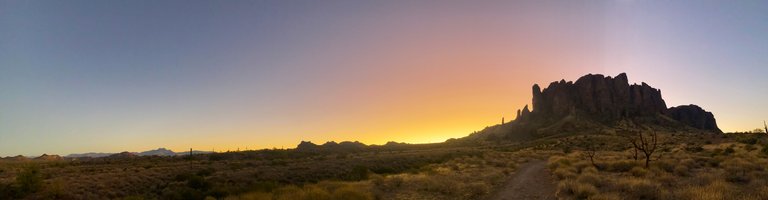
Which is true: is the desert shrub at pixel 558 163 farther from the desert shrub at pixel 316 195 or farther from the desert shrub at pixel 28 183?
the desert shrub at pixel 28 183

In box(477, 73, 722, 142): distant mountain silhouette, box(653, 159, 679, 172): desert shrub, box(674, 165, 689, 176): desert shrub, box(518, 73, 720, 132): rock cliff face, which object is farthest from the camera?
box(518, 73, 720, 132): rock cliff face

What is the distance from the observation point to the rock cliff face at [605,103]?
12875 cm

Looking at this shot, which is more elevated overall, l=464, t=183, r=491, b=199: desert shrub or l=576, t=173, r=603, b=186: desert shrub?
l=576, t=173, r=603, b=186: desert shrub

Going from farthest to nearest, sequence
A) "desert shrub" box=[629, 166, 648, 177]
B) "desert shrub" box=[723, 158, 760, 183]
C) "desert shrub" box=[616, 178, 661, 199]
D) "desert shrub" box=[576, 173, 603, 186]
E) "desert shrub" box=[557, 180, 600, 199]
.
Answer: "desert shrub" box=[629, 166, 648, 177], "desert shrub" box=[576, 173, 603, 186], "desert shrub" box=[723, 158, 760, 183], "desert shrub" box=[557, 180, 600, 199], "desert shrub" box=[616, 178, 661, 199]

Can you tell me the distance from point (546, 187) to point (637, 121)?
118m

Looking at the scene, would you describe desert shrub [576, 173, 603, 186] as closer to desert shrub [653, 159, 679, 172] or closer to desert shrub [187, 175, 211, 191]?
desert shrub [653, 159, 679, 172]

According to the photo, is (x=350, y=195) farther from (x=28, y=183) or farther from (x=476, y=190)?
(x=28, y=183)

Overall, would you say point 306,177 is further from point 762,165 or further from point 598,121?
A: point 598,121

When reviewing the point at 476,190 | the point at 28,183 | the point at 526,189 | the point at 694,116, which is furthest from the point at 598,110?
the point at 28,183

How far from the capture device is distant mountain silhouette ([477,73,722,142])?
119688 mm

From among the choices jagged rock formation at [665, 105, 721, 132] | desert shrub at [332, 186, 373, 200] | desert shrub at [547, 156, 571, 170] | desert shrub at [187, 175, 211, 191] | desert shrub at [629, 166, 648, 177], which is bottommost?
desert shrub at [187, 175, 211, 191]

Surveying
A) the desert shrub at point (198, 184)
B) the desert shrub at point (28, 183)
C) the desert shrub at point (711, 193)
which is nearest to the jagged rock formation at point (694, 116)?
the desert shrub at point (711, 193)

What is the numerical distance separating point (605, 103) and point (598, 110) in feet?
10.4

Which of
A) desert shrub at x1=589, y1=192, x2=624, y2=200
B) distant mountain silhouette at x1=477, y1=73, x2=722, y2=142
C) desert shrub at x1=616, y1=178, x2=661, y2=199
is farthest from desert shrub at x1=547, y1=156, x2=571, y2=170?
distant mountain silhouette at x1=477, y1=73, x2=722, y2=142
